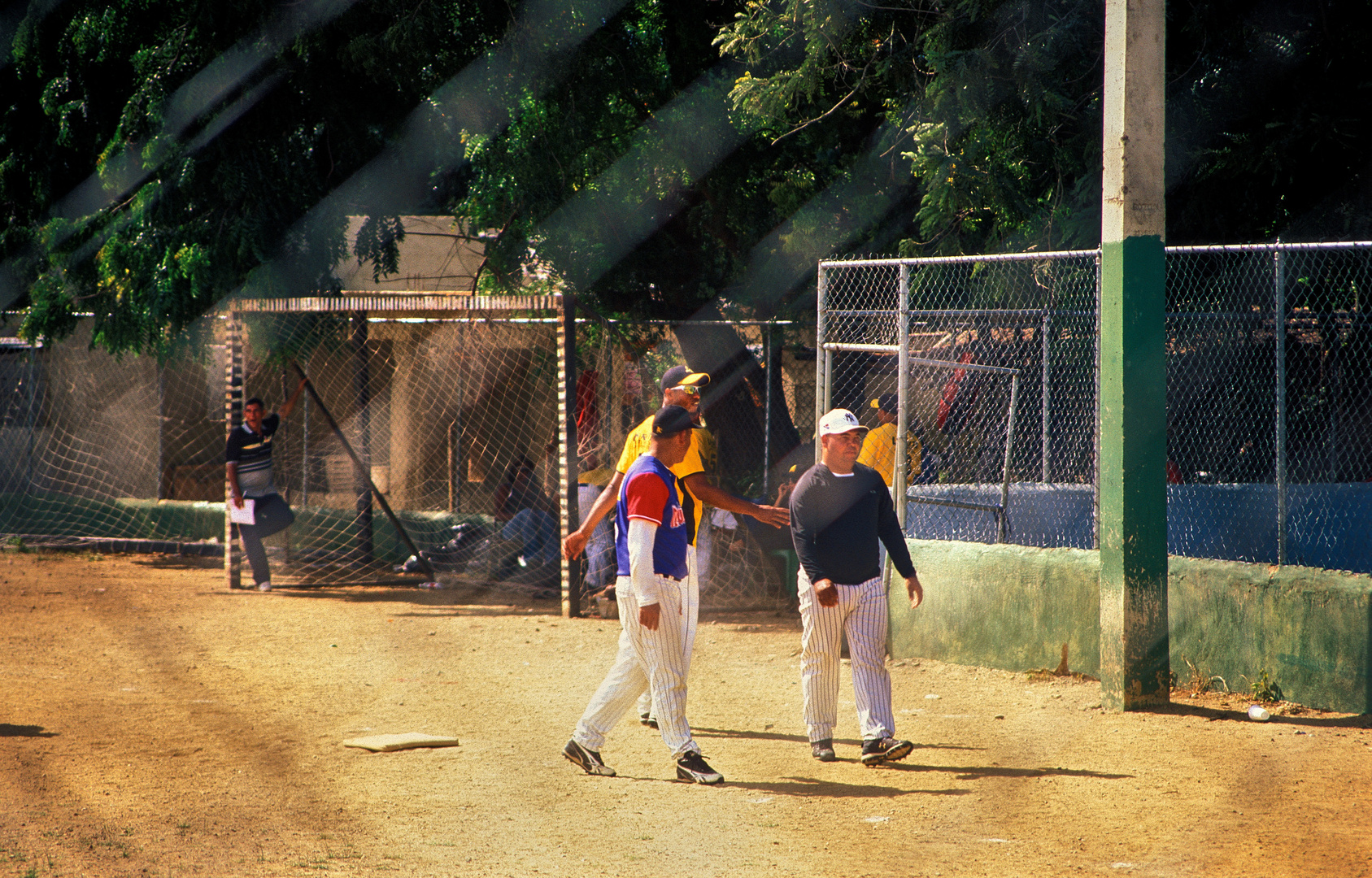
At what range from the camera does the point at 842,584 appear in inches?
254

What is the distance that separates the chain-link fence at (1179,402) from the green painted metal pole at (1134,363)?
1720mm

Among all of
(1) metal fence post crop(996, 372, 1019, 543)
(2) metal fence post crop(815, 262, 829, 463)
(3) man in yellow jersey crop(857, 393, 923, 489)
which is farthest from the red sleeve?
(3) man in yellow jersey crop(857, 393, 923, 489)

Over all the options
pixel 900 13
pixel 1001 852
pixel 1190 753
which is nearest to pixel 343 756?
pixel 1001 852

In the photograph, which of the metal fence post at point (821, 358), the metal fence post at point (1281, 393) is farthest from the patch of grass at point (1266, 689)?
the metal fence post at point (821, 358)

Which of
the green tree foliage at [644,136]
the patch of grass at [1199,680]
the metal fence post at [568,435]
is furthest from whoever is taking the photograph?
the metal fence post at [568,435]

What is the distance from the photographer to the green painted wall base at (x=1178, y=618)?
7.12 meters

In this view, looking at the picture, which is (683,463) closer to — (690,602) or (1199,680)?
(690,602)

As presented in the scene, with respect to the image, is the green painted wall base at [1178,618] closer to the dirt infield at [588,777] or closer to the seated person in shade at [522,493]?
the dirt infield at [588,777]

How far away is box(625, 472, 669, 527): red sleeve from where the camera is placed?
5949mm

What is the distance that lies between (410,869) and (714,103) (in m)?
9.15

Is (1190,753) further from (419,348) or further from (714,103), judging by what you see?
(419,348)

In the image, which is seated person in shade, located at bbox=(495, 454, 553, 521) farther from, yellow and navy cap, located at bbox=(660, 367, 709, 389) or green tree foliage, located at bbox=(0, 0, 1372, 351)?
yellow and navy cap, located at bbox=(660, 367, 709, 389)

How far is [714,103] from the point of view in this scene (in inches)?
492

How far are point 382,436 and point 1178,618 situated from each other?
12.5 meters
